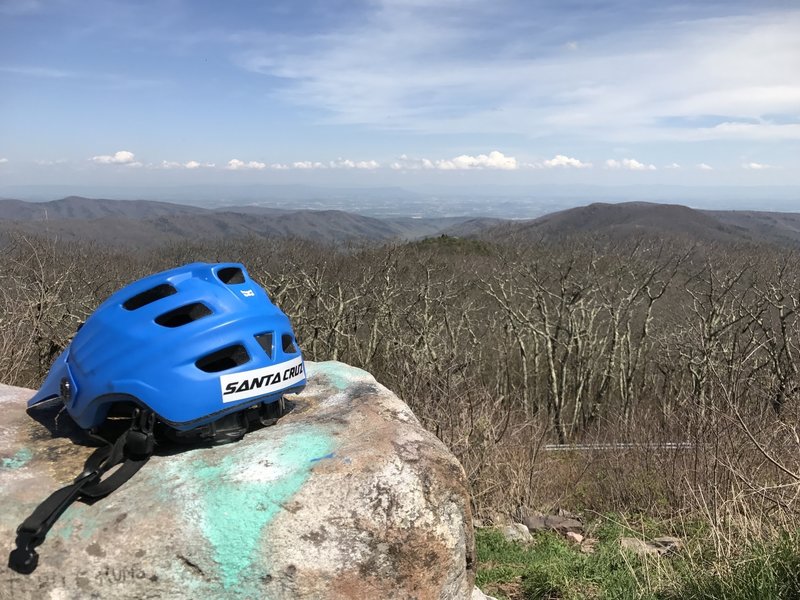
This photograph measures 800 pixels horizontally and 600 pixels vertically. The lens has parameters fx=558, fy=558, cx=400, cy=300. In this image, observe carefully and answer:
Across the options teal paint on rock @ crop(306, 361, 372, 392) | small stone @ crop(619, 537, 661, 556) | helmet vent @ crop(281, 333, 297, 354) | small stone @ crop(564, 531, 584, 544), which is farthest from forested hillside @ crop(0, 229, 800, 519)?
helmet vent @ crop(281, 333, 297, 354)

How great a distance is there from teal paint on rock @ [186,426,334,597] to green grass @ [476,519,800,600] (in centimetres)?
238

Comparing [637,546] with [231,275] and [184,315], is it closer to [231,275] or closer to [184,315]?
[231,275]

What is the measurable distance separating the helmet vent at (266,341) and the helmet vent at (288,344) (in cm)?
11

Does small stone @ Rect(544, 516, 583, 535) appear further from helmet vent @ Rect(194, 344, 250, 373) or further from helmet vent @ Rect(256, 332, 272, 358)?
helmet vent @ Rect(194, 344, 250, 373)

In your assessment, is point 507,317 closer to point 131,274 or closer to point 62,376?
point 131,274

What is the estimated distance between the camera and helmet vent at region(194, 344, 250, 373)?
8.73ft

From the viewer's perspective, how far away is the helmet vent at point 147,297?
9.32 feet

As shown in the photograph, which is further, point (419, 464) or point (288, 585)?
point (419, 464)

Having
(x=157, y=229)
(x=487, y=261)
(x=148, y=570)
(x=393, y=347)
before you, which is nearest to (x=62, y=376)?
(x=148, y=570)

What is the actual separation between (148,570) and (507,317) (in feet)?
91.1

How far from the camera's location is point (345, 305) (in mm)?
23547

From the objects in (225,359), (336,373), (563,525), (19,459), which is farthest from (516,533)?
(19,459)

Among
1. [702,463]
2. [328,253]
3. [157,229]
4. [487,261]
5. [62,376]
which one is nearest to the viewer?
[62,376]

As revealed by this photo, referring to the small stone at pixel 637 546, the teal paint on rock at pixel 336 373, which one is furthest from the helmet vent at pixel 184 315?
the small stone at pixel 637 546
